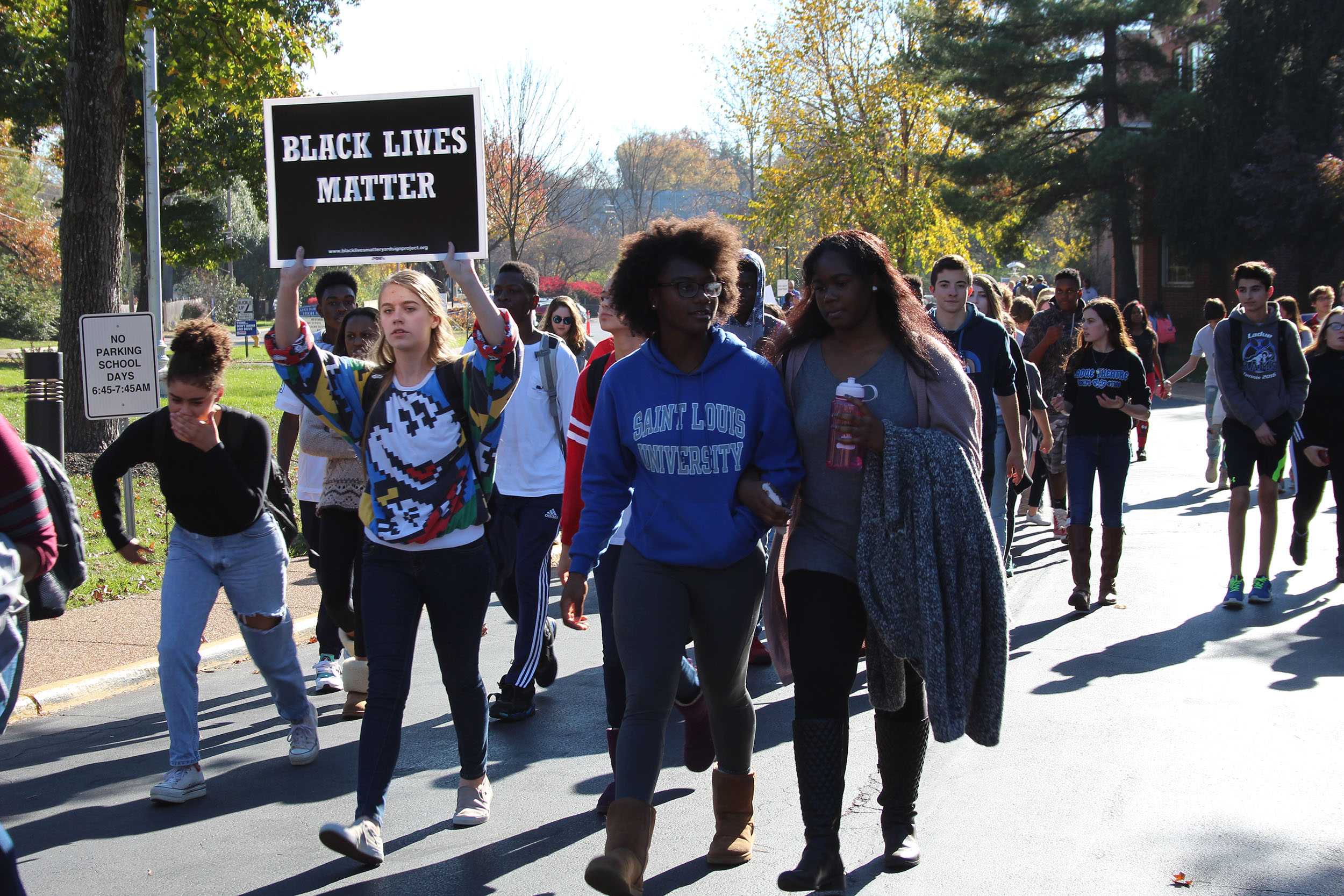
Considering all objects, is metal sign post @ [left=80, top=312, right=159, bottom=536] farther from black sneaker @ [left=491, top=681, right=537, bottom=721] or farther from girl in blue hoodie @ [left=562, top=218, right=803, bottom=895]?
girl in blue hoodie @ [left=562, top=218, right=803, bottom=895]

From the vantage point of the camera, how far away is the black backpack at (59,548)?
3.45m

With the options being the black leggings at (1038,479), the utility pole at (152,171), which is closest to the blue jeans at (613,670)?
the black leggings at (1038,479)

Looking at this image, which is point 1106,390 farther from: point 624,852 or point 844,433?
point 624,852

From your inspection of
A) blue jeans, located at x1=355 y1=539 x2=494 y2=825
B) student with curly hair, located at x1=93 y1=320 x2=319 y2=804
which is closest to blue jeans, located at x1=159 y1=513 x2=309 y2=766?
student with curly hair, located at x1=93 y1=320 x2=319 y2=804

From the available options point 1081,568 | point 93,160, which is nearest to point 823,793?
point 1081,568

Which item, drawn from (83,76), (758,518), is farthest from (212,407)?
(83,76)

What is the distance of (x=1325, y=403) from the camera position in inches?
345

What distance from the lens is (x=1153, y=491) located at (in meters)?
13.8

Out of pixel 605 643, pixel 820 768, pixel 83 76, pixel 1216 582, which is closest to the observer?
pixel 820 768

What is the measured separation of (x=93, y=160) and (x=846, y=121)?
78.7 feet

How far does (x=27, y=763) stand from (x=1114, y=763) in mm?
4705

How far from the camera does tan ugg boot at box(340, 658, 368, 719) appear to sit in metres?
6.30

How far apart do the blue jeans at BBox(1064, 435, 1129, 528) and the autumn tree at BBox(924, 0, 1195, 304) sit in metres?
28.5

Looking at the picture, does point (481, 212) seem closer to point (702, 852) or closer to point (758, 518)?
point (758, 518)
